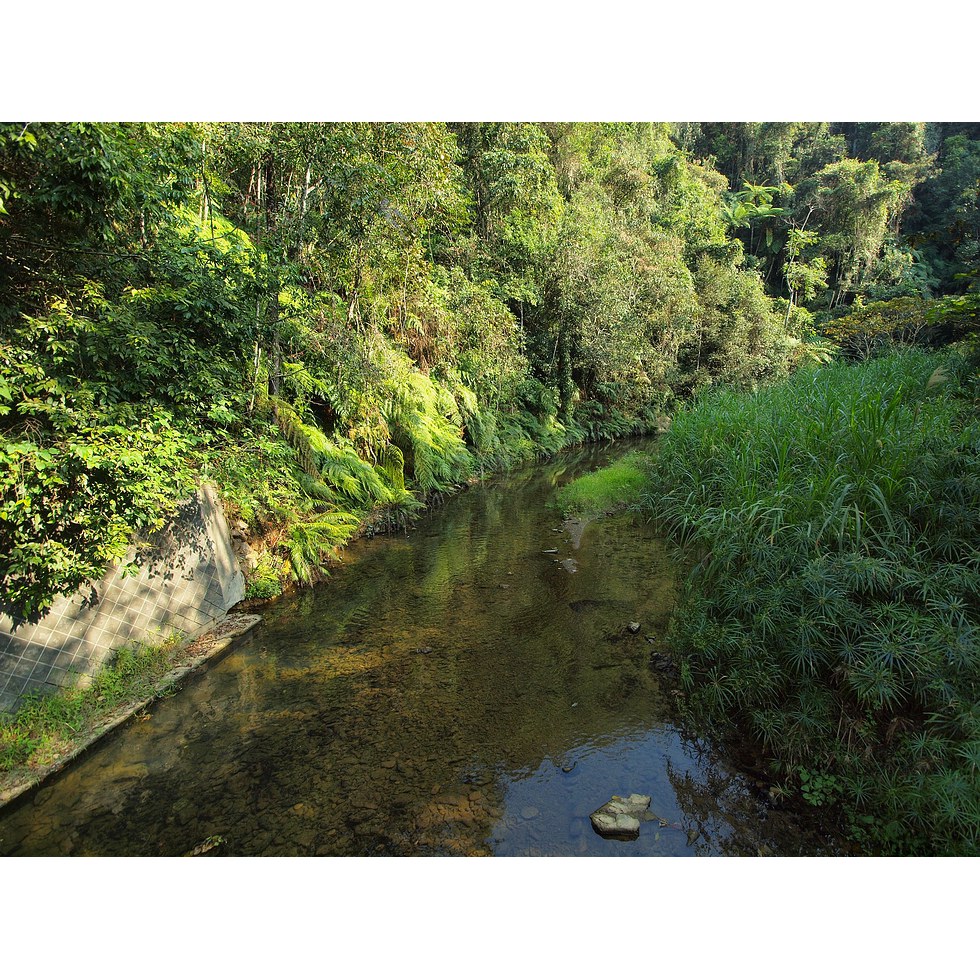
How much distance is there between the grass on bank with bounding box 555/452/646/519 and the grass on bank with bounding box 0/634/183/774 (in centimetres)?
641

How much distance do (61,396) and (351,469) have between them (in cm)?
453

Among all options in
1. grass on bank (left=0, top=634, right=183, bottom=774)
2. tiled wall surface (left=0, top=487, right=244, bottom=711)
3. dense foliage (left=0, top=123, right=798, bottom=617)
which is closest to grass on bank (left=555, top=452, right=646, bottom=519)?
dense foliage (left=0, top=123, right=798, bottom=617)

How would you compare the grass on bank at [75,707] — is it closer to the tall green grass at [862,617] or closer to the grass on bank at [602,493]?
the tall green grass at [862,617]

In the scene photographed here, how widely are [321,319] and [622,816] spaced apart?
7.33 meters

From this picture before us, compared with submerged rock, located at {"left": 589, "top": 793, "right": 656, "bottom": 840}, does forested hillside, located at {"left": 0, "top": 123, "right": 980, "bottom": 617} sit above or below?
above

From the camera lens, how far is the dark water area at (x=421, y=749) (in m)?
3.04

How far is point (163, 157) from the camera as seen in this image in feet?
13.9

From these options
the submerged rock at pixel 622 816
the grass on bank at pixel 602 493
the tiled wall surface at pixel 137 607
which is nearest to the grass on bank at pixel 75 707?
the tiled wall surface at pixel 137 607

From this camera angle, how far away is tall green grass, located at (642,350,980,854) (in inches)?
111

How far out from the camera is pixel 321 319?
798 cm

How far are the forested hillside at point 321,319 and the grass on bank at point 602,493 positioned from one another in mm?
2441

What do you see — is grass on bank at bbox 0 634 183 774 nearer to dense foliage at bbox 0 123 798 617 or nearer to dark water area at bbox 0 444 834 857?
dark water area at bbox 0 444 834 857

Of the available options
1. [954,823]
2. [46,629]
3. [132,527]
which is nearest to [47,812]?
[46,629]

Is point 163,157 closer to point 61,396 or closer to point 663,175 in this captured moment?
point 61,396
